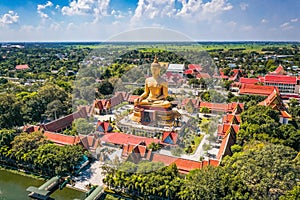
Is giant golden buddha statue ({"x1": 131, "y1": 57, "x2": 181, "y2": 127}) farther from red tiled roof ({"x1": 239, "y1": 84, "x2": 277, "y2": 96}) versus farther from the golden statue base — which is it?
red tiled roof ({"x1": 239, "y1": 84, "x2": 277, "y2": 96})

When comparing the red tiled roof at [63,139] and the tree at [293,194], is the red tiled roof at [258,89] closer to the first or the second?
the tree at [293,194]

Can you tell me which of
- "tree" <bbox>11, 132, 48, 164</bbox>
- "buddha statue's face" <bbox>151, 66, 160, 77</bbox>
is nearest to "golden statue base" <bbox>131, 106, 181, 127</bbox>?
"buddha statue's face" <bbox>151, 66, 160, 77</bbox>

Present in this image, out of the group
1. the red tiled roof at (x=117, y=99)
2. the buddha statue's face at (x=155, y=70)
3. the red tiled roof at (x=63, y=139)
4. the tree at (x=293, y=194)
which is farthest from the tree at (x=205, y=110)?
the tree at (x=293, y=194)

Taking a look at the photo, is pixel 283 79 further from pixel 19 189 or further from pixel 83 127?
pixel 19 189

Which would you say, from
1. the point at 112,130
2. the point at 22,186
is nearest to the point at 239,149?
the point at 112,130

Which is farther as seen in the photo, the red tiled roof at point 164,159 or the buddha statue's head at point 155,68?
the buddha statue's head at point 155,68

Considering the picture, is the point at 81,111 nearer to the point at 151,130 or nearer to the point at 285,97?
the point at 151,130
